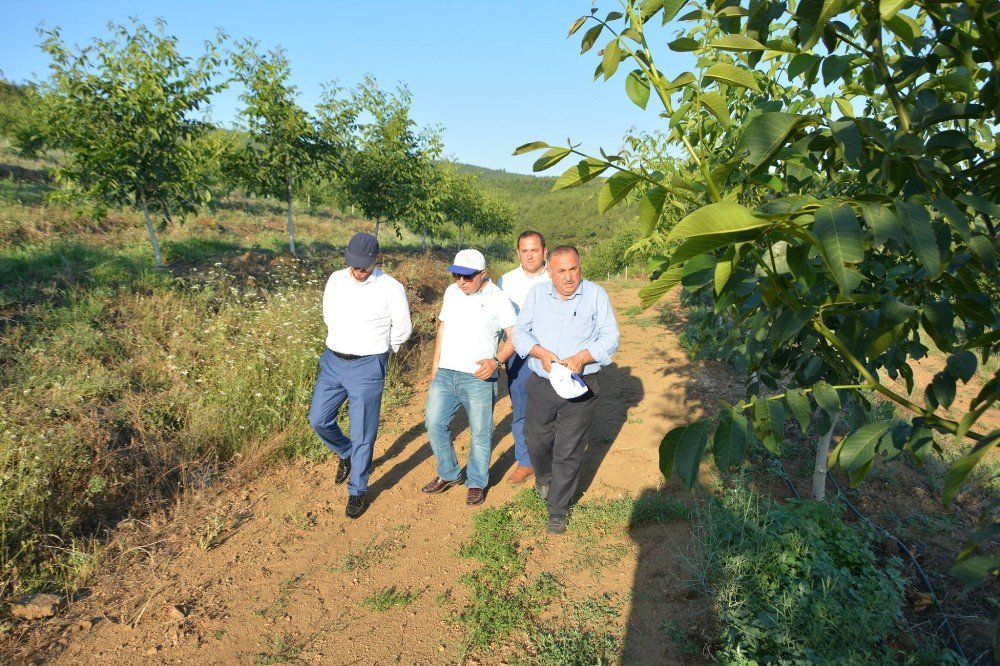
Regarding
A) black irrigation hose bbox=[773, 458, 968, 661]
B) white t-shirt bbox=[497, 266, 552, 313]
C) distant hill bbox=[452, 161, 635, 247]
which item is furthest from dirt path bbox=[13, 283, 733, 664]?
distant hill bbox=[452, 161, 635, 247]

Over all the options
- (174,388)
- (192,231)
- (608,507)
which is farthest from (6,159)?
(608,507)

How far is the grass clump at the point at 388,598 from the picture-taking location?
334 cm

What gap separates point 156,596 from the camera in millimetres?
3340

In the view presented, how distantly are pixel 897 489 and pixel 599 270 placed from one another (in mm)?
32744

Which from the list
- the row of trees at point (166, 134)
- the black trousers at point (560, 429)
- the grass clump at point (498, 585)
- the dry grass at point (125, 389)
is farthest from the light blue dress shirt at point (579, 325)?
the row of trees at point (166, 134)

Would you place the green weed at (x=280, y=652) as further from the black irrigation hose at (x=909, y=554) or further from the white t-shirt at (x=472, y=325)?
the black irrigation hose at (x=909, y=554)

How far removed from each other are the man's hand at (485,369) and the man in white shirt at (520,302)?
2.18 ft

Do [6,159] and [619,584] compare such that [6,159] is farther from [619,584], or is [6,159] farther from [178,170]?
[619,584]

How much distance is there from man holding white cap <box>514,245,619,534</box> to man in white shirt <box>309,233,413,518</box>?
1054 millimetres

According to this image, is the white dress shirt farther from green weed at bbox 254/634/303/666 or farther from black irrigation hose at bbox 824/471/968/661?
black irrigation hose at bbox 824/471/968/661

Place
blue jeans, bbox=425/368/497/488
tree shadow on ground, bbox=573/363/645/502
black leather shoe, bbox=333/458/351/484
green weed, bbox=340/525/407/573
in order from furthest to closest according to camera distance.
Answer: tree shadow on ground, bbox=573/363/645/502
black leather shoe, bbox=333/458/351/484
blue jeans, bbox=425/368/497/488
green weed, bbox=340/525/407/573

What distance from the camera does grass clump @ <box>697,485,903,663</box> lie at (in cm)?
262

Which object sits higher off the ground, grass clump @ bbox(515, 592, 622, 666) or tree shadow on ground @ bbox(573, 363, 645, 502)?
tree shadow on ground @ bbox(573, 363, 645, 502)

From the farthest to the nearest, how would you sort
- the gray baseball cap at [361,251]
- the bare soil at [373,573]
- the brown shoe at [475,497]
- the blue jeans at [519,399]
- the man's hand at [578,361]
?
the blue jeans at [519,399]
the brown shoe at [475,497]
the gray baseball cap at [361,251]
the man's hand at [578,361]
the bare soil at [373,573]
